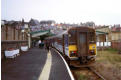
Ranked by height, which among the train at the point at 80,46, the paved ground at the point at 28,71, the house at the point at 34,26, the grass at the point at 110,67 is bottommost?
the grass at the point at 110,67

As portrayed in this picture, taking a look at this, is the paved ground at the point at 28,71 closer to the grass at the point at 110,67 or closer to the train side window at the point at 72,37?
the train side window at the point at 72,37

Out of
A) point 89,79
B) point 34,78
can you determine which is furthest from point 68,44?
point 34,78

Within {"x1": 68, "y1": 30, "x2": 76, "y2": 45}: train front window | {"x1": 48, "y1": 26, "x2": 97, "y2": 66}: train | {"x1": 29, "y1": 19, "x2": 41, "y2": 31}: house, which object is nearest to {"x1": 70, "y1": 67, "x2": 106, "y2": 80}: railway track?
{"x1": 48, "y1": 26, "x2": 97, "y2": 66}: train

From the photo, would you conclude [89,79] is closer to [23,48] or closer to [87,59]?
[87,59]

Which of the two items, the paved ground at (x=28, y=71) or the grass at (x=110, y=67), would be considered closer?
the paved ground at (x=28, y=71)

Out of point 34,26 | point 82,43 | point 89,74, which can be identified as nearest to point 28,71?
point 89,74

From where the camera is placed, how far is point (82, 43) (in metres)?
12.9

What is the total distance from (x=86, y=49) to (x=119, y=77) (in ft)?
11.1

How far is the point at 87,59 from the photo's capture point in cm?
1299

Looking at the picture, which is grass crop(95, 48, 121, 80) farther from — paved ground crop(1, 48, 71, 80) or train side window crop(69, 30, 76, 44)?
paved ground crop(1, 48, 71, 80)

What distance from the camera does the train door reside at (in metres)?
12.6

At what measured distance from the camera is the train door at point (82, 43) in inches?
498

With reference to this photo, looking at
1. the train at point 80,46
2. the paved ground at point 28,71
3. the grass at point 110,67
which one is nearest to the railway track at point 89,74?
the grass at point 110,67

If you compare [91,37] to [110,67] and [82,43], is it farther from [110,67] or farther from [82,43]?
[110,67]
